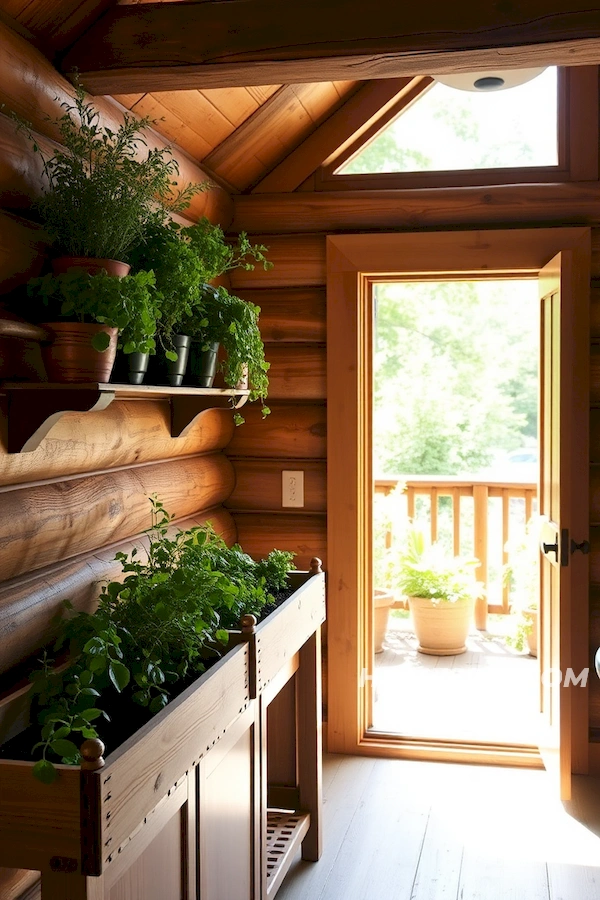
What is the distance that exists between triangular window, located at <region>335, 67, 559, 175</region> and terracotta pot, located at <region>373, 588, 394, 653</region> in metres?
2.80

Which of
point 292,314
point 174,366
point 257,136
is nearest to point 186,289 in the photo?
point 174,366

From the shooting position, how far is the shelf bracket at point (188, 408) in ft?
9.91

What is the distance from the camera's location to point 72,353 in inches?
77.5

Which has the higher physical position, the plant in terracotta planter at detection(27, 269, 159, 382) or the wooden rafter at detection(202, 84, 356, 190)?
the wooden rafter at detection(202, 84, 356, 190)

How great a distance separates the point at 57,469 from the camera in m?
2.29

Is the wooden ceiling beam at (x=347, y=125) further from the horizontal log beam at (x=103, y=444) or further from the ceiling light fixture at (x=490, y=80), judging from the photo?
the horizontal log beam at (x=103, y=444)

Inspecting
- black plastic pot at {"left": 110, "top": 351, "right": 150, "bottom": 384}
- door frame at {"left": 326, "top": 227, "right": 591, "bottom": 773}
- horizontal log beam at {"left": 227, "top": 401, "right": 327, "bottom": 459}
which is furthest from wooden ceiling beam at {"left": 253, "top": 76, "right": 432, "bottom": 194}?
black plastic pot at {"left": 110, "top": 351, "right": 150, "bottom": 384}

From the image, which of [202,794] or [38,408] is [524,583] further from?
[38,408]

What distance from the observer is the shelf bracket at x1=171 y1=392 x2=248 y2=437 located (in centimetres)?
302

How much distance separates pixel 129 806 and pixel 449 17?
6.15ft

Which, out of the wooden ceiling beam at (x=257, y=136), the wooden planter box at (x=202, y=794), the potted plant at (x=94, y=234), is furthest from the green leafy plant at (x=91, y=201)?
the wooden ceiling beam at (x=257, y=136)

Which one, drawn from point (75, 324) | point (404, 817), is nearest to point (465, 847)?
point (404, 817)

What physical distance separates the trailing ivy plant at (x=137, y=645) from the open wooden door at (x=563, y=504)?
4.68 feet

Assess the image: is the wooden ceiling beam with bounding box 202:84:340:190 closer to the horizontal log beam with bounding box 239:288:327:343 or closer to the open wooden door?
the horizontal log beam with bounding box 239:288:327:343
